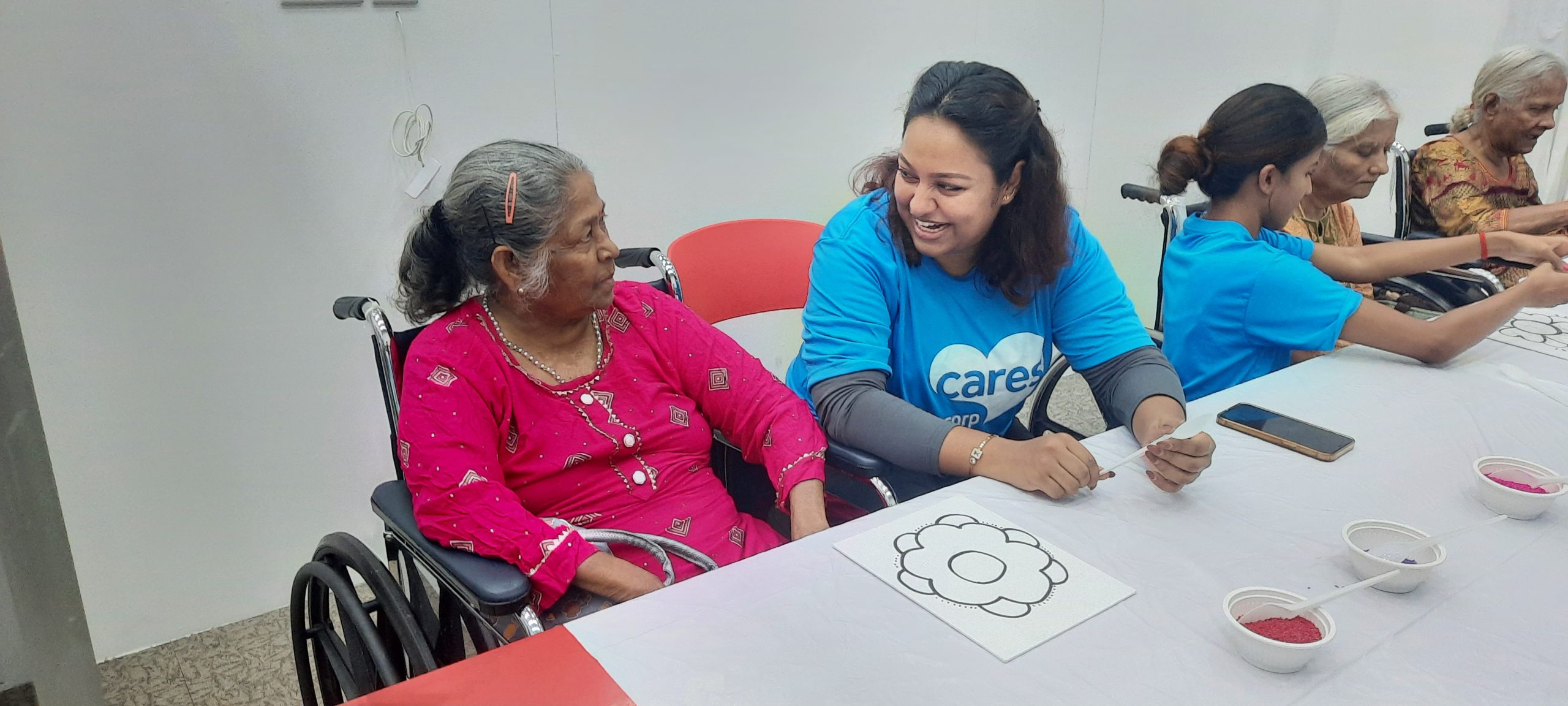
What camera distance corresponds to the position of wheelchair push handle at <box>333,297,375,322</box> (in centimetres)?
139

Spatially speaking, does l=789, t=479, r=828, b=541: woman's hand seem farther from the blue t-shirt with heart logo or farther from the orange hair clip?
the orange hair clip

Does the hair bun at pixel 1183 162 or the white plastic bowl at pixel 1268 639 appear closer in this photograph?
the white plastic bowl at pixel 1268 639

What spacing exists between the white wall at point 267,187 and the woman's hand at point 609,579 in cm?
107

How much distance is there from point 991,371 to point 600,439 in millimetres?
673

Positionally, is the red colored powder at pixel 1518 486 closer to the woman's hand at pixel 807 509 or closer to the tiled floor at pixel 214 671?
the woman's hand at pixel 807 509

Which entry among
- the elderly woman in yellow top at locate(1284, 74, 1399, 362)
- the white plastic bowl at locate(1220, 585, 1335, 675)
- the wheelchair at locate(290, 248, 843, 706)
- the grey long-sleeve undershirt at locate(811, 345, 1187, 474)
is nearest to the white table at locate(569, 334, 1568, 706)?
the white plastic bowl at locate(1220, 585, 1335, 675)

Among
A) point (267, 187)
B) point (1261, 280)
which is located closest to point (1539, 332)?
point (1261, 280)

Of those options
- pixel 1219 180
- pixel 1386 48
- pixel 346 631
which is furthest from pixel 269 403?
pixel 1386 48

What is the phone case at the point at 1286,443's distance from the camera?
1359 mm

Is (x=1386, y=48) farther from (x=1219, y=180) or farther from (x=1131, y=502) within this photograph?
(x=1131, y=502)

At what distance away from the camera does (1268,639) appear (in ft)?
2.86

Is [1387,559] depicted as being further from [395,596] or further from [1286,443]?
[395,596]

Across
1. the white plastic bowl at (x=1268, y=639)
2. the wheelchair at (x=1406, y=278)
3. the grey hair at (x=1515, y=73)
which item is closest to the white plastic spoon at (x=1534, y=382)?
the wheelchair at (x=1406, y=278)

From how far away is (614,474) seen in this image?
1443mm
